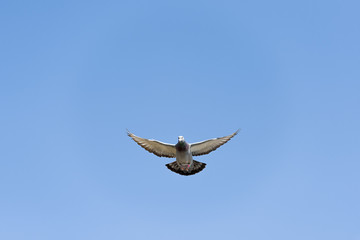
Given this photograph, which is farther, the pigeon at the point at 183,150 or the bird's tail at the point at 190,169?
the bird's tail at the point at 190,169

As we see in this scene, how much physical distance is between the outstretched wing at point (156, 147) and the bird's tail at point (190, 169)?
2.35ft

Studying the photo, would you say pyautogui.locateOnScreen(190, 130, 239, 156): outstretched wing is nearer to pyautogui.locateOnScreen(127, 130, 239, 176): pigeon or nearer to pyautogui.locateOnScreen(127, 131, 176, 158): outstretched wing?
pyautogui.locateOnScreen(127, 130, 239, 176): pigeon

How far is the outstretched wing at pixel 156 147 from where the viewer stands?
3822cm

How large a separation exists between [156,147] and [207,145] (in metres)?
3.61

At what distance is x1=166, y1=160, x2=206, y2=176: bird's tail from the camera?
3919cm

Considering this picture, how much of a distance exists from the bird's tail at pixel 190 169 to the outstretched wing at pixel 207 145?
793mm

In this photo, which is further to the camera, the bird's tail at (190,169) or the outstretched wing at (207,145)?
the bird's tail at (190,169)

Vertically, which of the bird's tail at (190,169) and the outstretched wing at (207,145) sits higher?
the outstretched wing at (207,145)

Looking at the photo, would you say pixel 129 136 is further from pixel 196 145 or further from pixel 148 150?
pixel 196 145

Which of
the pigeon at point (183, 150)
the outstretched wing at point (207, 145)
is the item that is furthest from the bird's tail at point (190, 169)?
the outstretched wing at point (207, 145)

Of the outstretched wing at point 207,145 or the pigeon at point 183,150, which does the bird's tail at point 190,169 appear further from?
the outstretched wing at point 207,145

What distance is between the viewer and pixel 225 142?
3841 centimetres

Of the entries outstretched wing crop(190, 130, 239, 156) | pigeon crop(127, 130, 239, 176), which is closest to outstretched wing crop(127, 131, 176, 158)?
pigeon crop(127, 130, 239, 176)

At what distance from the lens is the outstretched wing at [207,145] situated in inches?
1500
